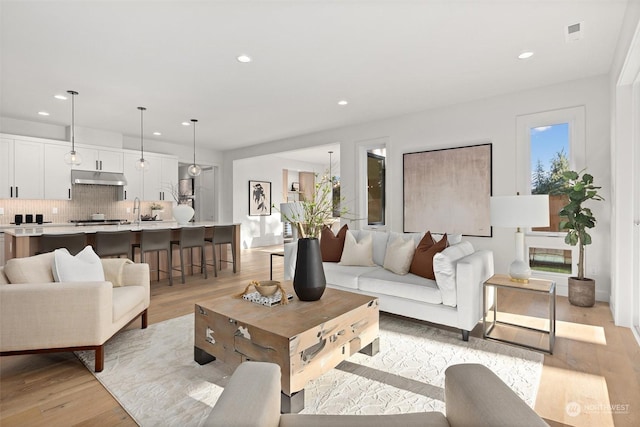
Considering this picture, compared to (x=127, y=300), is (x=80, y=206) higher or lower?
higher

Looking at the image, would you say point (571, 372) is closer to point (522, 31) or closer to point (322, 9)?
point (522, 31)

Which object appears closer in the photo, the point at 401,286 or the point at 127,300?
the point at 127,300

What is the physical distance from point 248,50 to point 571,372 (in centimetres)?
375

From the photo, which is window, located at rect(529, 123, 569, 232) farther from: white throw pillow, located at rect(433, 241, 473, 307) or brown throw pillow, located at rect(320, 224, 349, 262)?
brown throw pillow, located at rect(320, 224, 349, 262)

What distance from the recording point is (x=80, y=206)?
265 inches

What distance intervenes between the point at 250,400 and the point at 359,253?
285 centimetres

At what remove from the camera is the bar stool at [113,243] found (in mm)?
4301

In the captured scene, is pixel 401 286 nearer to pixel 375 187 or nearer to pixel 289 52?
pixel 289 52

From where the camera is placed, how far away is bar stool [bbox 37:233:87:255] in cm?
391

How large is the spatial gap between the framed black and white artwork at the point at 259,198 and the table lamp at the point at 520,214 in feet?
24.3

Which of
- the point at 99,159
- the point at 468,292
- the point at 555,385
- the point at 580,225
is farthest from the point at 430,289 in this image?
the point at 99,159

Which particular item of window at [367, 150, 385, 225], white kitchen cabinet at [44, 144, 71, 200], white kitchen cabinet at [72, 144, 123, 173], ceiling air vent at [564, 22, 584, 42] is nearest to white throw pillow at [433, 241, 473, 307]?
ceiling air vent at [564, 22, 584, 42]

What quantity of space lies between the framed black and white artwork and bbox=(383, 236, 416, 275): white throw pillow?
6508 mm

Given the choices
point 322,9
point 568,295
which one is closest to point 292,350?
point 322,9
